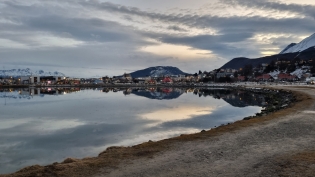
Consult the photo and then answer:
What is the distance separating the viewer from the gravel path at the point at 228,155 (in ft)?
23.7

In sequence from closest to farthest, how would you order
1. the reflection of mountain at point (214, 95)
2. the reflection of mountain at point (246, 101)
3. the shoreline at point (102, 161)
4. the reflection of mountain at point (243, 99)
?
the shoreline at point (102, 161) < the reflection of mountain at point (246, 101) < the reflection of mountain at point (243, 99) < the reflection of mountain at point (214, 95)

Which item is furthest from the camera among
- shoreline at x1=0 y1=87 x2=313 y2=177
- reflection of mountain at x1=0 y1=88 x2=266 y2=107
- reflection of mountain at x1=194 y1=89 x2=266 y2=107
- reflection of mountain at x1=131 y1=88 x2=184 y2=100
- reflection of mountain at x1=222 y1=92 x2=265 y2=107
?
reflection of mountain at x1=131 y1=88 x2=184 y2=100

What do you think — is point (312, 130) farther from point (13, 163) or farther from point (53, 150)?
point (13, 163)

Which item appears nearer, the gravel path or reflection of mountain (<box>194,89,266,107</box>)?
the gravel path

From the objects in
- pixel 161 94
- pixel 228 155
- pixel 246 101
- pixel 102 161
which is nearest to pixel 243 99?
pixel 246 101

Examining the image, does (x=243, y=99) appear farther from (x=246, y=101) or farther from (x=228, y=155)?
Result: (x=228, y=155)

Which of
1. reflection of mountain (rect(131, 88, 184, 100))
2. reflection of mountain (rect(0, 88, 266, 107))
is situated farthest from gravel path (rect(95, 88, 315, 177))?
reflection of mountain (rect(131, 88, 184, 100))

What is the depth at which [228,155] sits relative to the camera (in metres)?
8.71

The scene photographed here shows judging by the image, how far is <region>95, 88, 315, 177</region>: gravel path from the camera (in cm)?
721

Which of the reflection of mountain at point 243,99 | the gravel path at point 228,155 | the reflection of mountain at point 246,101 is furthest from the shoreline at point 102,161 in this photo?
the reflection of mountain at point 243,99

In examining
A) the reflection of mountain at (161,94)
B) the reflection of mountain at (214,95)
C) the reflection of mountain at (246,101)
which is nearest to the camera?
the reflection of mountain at (246,101)

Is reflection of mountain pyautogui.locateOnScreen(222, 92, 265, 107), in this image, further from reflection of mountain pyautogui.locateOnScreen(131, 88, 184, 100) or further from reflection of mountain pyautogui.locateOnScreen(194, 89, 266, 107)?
reflection of mountain pyautogui.locateOnScreen(131, 88, 184, 100)

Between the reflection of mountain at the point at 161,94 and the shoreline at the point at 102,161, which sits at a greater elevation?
the shoreline at the point at 102,161

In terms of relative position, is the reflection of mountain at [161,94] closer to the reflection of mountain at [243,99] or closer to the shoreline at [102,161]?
the reflection of mountain at [243,99]
